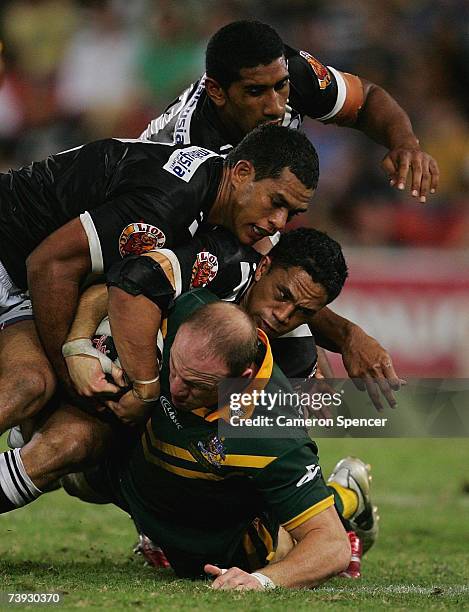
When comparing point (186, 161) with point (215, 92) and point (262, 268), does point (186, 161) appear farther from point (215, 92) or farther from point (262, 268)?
point (215, 92)

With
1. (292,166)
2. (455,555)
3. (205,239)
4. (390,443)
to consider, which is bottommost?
(390,443)

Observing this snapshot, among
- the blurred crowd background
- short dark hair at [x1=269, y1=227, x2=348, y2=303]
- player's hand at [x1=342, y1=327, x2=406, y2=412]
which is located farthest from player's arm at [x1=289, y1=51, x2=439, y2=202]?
the blurred crowd background

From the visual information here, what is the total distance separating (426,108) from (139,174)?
8018 millimetres

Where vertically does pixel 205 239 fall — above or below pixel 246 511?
above

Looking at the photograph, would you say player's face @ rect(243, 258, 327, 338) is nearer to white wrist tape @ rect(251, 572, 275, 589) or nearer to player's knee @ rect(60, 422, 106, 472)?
player's knee @ rect(60, 422, 106, 472)

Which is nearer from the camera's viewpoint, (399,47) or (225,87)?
(225,87)

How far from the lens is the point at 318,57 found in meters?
12.2

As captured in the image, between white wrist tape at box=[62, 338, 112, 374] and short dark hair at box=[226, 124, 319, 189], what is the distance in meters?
0.97

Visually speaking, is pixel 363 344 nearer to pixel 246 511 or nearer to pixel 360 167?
pixel 246 511

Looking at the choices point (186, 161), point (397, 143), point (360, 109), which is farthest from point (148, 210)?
point (360, 109)

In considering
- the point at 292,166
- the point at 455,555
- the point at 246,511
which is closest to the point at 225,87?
the point at 292,166

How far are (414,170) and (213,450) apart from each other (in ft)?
5.94

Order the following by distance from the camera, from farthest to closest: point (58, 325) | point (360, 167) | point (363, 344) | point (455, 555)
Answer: point (360, 167)
point (455, 555)
point (363, 344)
point (58, 325)

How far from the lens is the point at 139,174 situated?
4691 mm
